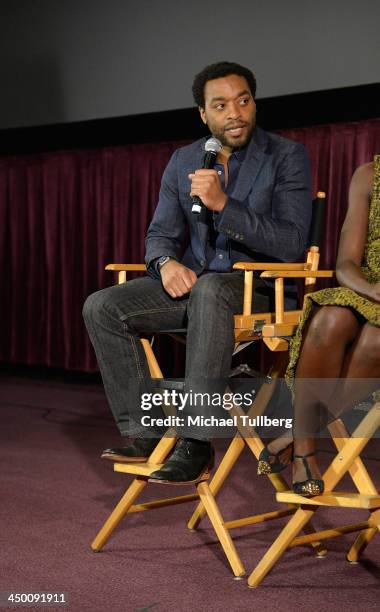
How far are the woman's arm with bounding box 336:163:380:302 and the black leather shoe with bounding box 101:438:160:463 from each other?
0.77 meters

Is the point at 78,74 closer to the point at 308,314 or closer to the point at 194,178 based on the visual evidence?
the point at 194,178

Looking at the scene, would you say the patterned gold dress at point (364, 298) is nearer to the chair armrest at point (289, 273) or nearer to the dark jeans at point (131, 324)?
the chair armrest at point (289, 273)

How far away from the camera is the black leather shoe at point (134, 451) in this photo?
2707 millimetres

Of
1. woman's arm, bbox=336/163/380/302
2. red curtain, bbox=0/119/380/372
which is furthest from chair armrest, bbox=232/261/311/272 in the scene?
red curtain, bbox=0/119/380/372

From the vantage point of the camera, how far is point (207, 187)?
8.86ft

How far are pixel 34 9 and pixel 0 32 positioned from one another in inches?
15.3

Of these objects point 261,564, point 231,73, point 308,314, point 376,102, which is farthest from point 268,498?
point 376,102

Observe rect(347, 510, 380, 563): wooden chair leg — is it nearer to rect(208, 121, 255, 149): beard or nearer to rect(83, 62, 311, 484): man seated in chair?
rect(83, 62, 311, 484): man seated in chair

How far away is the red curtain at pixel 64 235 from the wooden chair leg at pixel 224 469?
3867mm

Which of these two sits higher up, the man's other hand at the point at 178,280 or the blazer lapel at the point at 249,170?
the blazer lapel at the point at 249,170

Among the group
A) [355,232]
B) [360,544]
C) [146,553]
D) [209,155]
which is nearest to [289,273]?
[355,232]

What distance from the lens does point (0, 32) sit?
7113 millimetres

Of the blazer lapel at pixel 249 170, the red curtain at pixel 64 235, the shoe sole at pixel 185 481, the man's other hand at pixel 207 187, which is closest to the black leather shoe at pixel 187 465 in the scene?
the shoe sole at pixel 185 481

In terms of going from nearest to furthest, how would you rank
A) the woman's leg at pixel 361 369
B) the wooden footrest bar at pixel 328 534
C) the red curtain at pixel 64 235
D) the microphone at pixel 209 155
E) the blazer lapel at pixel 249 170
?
the woman's leg at pixel 361 369, the wooden footrest bar at pixel 328 534, the microphone at pixel 209 155, the blazer lapel at pixel 249 170, the red curtain at pixel 64 235
